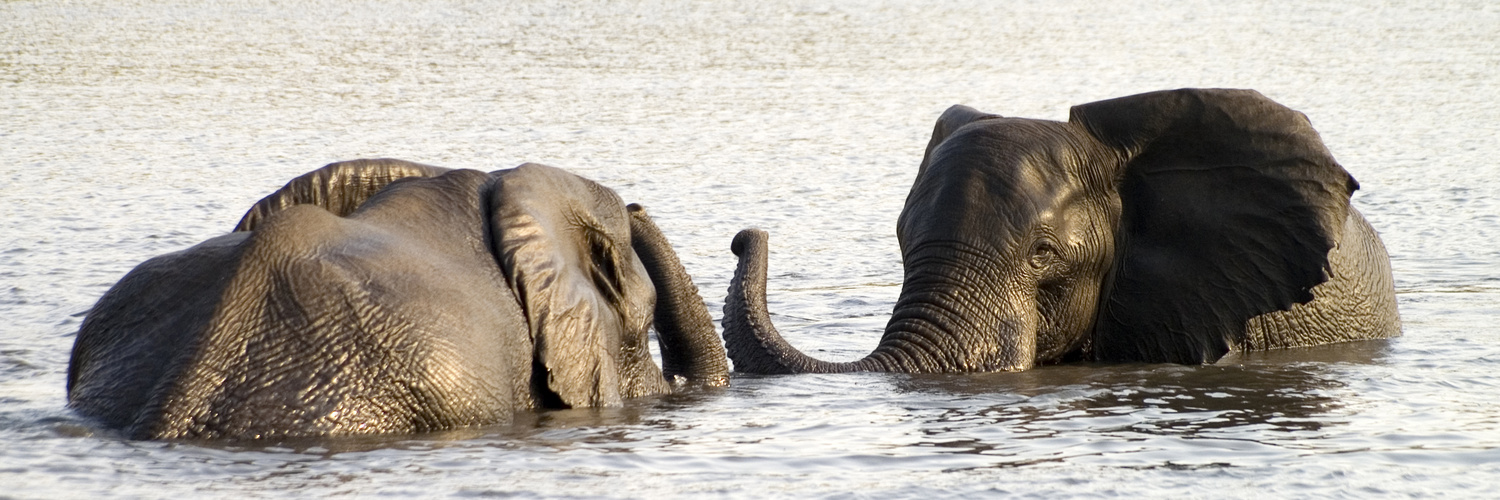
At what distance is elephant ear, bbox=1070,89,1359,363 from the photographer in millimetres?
9289

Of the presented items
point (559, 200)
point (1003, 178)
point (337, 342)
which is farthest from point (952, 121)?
point (337, 342)

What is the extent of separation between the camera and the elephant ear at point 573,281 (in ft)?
22.1

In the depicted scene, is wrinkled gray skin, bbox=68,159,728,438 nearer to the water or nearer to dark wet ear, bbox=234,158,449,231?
dark wet ear, bbox=234,158,449,231

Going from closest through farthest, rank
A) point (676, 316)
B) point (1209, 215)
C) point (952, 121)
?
point (676, 316) → point (1209, 215) → point (952, 121)

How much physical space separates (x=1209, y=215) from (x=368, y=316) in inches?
189

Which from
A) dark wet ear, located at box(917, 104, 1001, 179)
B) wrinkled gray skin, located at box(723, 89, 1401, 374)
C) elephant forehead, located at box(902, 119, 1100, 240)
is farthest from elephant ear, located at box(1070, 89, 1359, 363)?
dark wet ear, located at box(917, 104, 1001, 179)

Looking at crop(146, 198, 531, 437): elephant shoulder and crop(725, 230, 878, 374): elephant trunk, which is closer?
crop(146, 198, 531, 437): elephant shoulder

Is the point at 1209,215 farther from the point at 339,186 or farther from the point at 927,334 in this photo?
the point at 339,186

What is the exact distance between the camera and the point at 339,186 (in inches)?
277

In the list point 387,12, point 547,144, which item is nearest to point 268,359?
point 547,144

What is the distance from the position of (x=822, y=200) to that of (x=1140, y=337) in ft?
25.8

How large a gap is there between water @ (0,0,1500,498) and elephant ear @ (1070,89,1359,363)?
1.18 feet

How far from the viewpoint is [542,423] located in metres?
6.70

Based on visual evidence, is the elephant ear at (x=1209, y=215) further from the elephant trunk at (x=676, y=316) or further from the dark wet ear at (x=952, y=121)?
the elephant trunk at (x=676, y=316)
